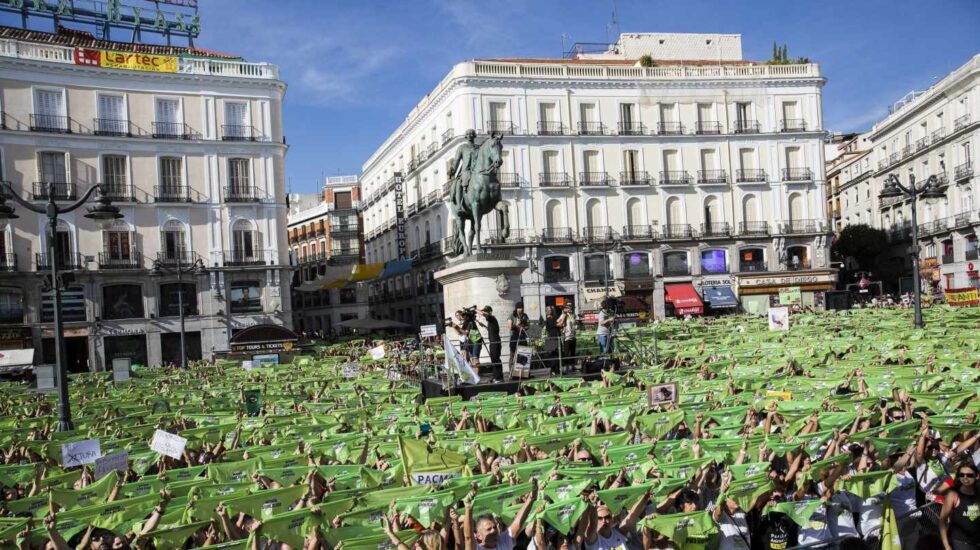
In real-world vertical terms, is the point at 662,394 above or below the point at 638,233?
below

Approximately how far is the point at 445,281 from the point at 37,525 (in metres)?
15.9

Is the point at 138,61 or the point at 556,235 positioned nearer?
the point at 138,61

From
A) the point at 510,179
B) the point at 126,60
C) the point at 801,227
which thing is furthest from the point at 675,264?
the point at 126,60

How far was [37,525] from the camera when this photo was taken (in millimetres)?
8180

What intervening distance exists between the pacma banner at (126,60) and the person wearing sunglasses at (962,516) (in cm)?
4817

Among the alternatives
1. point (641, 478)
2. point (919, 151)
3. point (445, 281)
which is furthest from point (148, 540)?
point (919, 151)

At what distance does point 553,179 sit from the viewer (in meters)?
55.1

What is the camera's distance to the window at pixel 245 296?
160 ft

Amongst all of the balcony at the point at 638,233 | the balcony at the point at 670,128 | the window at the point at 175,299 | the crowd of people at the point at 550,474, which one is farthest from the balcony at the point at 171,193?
the crowd of people at the point at 550,474

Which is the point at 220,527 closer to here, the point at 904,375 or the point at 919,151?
the point at 904,375

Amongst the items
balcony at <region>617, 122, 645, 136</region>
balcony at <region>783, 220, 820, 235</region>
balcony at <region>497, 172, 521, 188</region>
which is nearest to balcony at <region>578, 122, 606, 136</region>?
balcony at <region>617, 122, 645, 136</region>

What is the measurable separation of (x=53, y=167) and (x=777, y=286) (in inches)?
1807

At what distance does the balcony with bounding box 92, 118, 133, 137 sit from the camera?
46406 millimetres

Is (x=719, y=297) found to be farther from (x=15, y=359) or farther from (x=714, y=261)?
(x=15, y=359)
